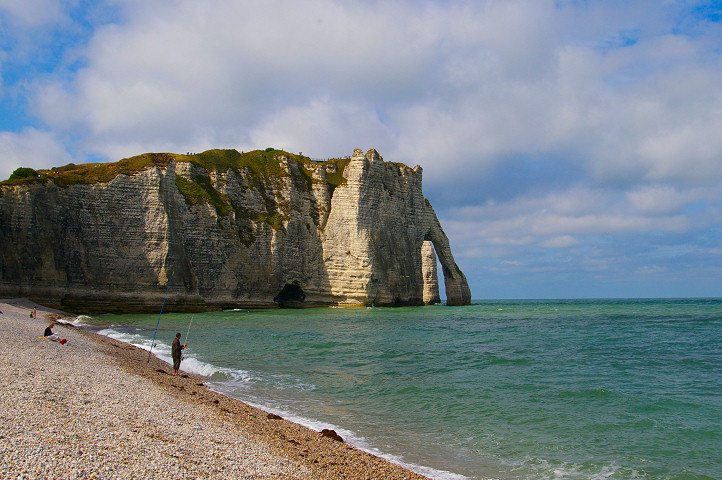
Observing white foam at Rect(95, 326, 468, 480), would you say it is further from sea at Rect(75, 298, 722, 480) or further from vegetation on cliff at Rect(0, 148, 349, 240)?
vegetation on cliff at Rect(0, 148, 349, 240)

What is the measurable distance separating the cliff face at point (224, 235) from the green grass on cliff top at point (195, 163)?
0.52ft

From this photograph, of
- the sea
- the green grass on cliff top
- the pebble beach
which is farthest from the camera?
the green grass on cliff top

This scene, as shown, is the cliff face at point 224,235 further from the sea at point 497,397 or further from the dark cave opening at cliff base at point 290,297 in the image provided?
the sea at point 497,397

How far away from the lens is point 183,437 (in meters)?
7.42

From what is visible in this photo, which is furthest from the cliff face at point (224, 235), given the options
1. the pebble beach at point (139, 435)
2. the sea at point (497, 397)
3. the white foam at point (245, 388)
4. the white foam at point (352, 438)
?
the white foam at point (352, 438)

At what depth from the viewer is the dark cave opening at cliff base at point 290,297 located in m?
60.6

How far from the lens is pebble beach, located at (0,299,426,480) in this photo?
18.0ft

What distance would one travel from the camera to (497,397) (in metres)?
13.3

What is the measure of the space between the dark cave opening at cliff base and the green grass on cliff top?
44.1 feet

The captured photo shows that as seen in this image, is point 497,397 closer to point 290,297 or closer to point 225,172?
point 290,297

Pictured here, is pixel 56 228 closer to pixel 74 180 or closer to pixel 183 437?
pixel 74 180

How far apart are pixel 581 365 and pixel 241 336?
17581 millimetres

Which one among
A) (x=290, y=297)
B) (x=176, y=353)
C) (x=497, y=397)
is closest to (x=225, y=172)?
(x=290, y=297)

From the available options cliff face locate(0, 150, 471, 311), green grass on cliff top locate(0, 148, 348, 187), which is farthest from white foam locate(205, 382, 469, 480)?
green grass on cliff top locate(0, 148, 348, 187)
